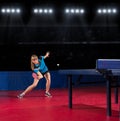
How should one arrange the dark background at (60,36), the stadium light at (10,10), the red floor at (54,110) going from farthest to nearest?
the dark background at (60,36), the stadium light at (10,10), the red floor at (54,110)

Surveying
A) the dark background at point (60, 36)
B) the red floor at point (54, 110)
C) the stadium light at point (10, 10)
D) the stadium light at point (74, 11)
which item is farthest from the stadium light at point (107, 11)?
the red floor at point (54, 110)

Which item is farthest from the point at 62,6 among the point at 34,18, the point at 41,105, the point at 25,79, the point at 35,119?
the point at 35,119

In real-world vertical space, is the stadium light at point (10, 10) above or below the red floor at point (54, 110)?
above

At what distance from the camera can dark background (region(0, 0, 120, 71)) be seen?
1691cm

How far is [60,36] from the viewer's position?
57.8 ft

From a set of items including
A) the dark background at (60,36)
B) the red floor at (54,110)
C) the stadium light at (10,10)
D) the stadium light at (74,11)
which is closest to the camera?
the red floor at (54,110)

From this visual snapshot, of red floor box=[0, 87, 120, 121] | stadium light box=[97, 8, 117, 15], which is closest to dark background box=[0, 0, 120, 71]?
stadium light box=[97, 8, 117, 15]

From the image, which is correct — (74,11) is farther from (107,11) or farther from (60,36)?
(107,11)

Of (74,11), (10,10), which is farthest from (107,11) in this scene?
(10,10)

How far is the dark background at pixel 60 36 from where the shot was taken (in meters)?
16.9

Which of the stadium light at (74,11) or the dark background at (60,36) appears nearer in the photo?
the dark background at (60,36)

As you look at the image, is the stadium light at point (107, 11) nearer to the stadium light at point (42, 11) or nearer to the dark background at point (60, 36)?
the dark background at point (60, 36)

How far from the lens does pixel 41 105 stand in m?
8.00

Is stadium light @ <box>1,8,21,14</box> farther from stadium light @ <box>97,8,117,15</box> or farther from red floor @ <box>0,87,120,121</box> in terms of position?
red floor @ <box>0,87,120,121</box>
